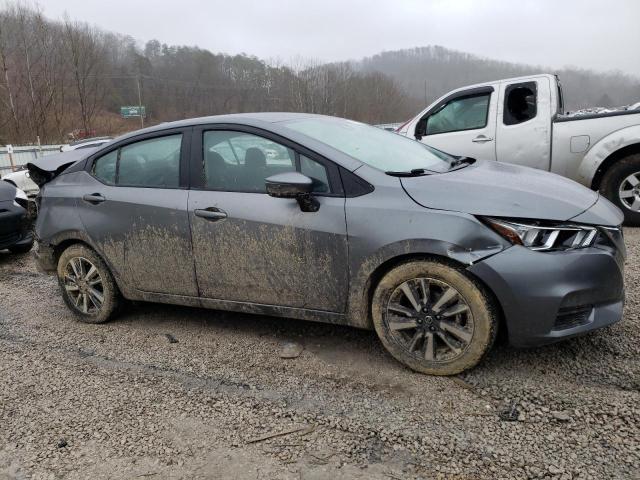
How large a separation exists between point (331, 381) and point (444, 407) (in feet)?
2.28

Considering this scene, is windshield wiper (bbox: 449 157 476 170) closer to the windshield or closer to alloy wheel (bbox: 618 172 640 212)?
the windshield

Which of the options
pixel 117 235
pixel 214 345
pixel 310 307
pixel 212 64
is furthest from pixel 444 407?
pixel 212 64

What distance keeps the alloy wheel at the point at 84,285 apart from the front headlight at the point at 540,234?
305cm

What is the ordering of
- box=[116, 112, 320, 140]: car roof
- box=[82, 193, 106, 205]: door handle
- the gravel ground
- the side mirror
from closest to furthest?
1. the gravel ground
2. the side mirror
3. box=[116, 112, 320, 140]: car roof
4. box=[82, 193, 106, 205]: door handle

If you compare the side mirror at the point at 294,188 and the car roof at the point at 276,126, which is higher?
the car roof at the point at 276,126

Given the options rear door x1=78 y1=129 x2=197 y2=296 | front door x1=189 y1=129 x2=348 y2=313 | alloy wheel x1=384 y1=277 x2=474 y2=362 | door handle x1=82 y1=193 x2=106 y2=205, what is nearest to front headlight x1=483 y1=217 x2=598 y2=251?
alloy wheel x1=384 y1=277 x2=474 y2=362

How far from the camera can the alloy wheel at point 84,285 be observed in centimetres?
411

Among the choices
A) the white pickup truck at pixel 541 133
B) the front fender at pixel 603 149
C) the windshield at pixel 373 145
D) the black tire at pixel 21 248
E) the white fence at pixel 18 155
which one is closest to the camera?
the windshield at pixel 373 145

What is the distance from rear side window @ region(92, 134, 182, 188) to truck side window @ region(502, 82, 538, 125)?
4649 millimetres

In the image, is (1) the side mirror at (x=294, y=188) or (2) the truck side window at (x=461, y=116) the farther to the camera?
(2) the truck side window at (x=461, y=116)

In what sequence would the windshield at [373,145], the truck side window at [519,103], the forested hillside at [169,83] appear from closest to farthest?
the windshield at [373,145] → the truck side window at [519,103] → the forested hillside at [169,83]

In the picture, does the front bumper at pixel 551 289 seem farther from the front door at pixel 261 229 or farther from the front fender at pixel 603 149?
the front fender at pixel 603 149

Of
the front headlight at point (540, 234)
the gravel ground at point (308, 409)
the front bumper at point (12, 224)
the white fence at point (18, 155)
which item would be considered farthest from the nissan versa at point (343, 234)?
the white fence at point (18, 155)

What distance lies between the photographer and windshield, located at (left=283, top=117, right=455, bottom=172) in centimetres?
332
